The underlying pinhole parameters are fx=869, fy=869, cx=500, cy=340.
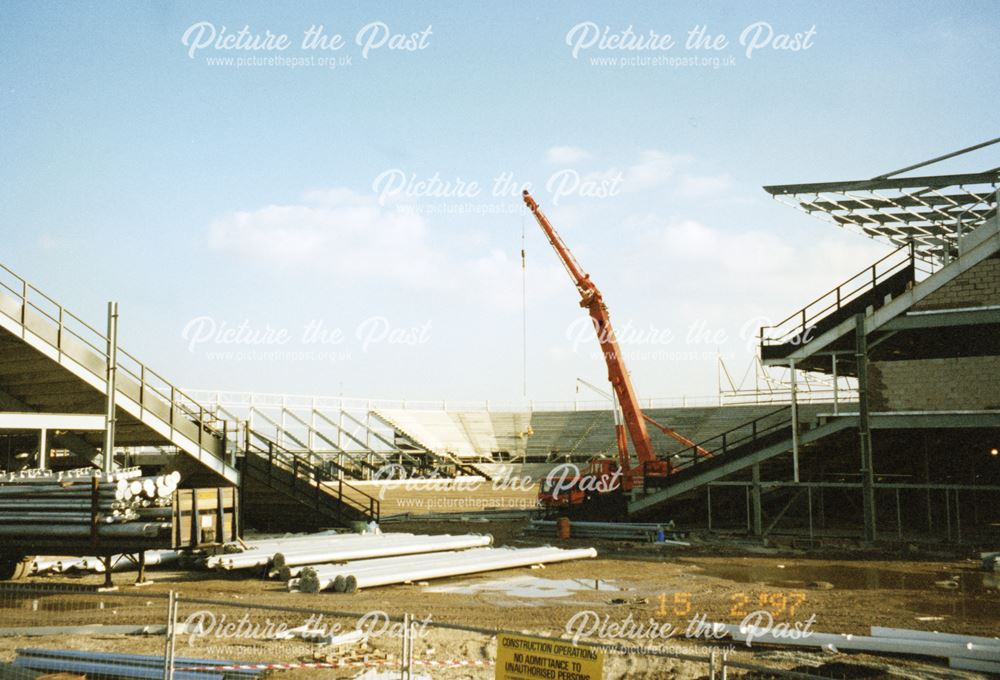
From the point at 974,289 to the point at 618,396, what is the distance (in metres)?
12.2

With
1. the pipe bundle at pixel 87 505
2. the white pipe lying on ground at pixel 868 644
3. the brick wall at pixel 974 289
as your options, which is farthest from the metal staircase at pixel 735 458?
the pipe bundle at pixel 87 505

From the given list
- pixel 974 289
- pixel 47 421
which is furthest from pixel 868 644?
pixel 47 421

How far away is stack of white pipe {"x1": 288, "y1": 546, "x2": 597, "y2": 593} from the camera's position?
656 inches

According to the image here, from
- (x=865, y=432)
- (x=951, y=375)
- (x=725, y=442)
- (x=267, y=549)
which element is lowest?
(x=267, y=549)


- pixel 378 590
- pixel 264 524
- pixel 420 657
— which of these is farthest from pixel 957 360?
pixel 264 524

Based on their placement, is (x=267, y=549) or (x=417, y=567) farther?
(x=267, y=549)

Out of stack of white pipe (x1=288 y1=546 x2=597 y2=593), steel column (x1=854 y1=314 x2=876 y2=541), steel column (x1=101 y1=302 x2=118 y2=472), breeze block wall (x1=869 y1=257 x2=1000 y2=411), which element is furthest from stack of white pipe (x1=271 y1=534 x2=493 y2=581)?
breeze block wall (x1=869 y1=257 x2=1000 y2=411)

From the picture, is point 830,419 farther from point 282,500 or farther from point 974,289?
point 282,500

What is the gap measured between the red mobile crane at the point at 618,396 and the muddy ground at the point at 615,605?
698 centimetres

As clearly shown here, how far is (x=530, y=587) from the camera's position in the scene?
1761 cm

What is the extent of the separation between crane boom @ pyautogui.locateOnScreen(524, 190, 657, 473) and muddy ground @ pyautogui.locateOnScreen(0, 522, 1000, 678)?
796 cm

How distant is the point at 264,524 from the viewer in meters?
26.9

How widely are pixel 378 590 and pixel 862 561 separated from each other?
40.5 feet

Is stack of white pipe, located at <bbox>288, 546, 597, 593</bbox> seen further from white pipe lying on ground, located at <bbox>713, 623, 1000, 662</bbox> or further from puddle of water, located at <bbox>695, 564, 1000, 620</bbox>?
white pipe lying on ground, located at <bbox>713, 623, 1000, 662</bbox>
